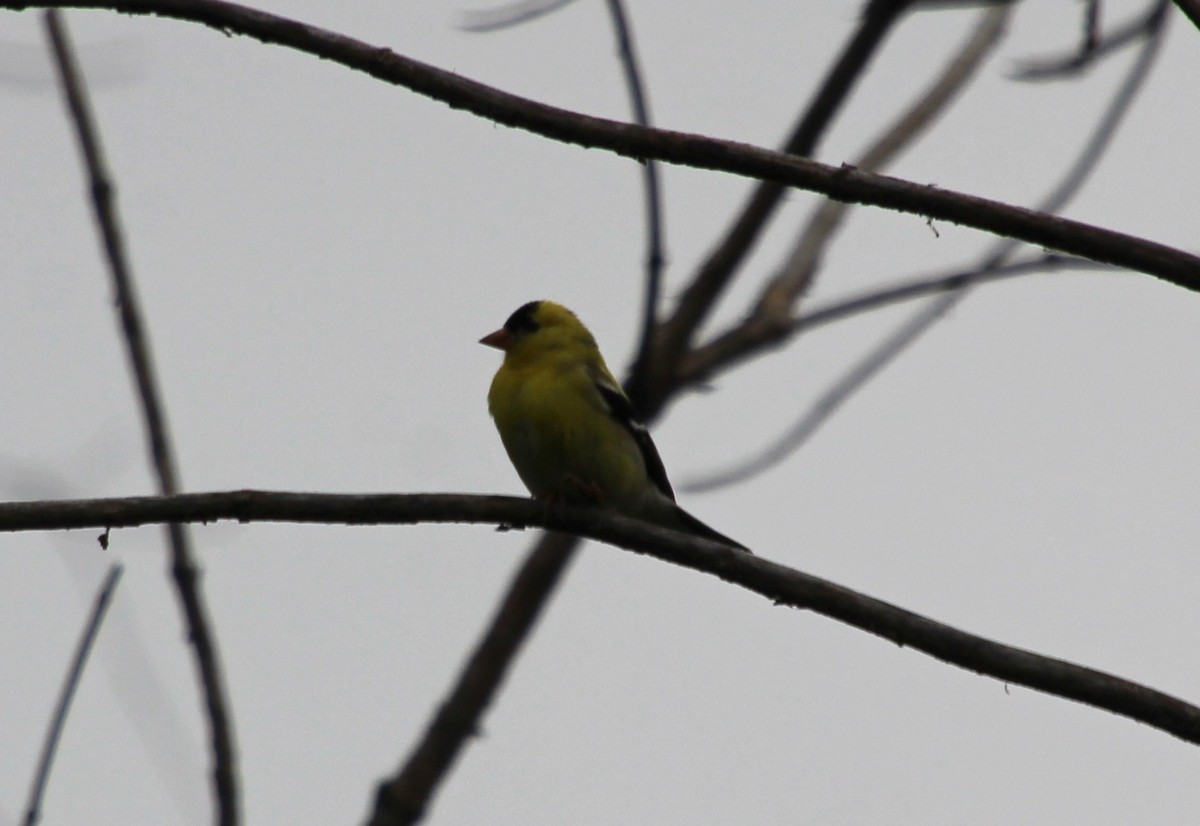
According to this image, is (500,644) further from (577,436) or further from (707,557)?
(707,557)

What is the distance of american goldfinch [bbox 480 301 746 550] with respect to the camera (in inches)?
215

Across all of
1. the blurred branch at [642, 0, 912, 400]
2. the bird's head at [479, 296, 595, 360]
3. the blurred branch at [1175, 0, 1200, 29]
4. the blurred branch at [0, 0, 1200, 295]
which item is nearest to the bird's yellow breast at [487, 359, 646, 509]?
the bird's head at [479, 296, 595, 360]

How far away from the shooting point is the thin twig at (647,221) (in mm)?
4672

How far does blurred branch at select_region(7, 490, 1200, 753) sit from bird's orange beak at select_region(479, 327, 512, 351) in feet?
10.6

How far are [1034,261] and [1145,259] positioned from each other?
2.81 meters

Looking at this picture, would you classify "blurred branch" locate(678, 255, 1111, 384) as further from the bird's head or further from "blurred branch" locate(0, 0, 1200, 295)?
"blurred branch" locate(0, 0, 1200, 295)

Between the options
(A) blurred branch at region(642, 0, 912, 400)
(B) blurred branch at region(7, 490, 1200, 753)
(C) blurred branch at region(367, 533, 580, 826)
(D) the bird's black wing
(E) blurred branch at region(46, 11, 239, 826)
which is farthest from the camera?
(D) the bird's black wing

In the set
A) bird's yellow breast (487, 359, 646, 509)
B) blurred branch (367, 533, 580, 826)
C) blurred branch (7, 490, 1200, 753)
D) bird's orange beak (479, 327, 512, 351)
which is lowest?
blurred branch (7, 490, 1200, 753)

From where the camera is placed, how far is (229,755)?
3.41 meters

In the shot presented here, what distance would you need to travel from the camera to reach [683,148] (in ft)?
9.00

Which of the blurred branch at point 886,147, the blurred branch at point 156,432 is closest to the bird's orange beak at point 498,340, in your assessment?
the blurred branch at point 886,147

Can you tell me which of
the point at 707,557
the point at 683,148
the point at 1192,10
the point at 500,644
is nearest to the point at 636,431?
the point at 500,644

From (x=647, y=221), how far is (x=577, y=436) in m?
0.97

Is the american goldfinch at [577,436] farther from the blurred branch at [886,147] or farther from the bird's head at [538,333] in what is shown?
the blurred branch at [886,147]
